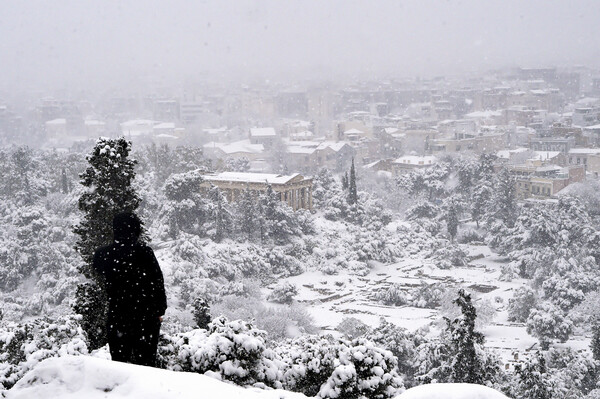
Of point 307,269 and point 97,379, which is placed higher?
point 97,379

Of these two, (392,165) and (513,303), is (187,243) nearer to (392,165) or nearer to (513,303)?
(513,303)

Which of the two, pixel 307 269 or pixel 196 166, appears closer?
pixel 307 269

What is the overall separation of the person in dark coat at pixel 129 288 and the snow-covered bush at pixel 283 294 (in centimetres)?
1968

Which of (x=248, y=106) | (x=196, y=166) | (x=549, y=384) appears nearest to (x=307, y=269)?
(x=196, y=166)

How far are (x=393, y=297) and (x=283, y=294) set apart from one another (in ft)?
13.0

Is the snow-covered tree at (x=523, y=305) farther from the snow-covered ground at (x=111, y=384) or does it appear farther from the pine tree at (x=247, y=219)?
the snow-covered ground at (x=111, y=384)

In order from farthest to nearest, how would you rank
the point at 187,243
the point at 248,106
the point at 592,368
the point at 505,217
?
1. the point at 248,106
2. the point at 505,217
3. the point at 187,243
4. the point at 592,368

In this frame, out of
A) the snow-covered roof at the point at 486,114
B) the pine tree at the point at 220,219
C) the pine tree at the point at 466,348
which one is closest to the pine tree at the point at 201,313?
the pine tree at the point at 466,348

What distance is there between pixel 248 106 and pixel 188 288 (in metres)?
81.4

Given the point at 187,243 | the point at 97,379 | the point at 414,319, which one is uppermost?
the point at 97,379

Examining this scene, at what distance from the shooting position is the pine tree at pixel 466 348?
12312mm

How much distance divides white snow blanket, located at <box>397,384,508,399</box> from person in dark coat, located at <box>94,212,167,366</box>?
186cm

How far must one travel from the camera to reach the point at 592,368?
16.6m

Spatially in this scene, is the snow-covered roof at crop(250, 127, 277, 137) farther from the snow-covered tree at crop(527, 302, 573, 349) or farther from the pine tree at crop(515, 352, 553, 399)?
the pine tree at crop(515, 352, 553, 399)
